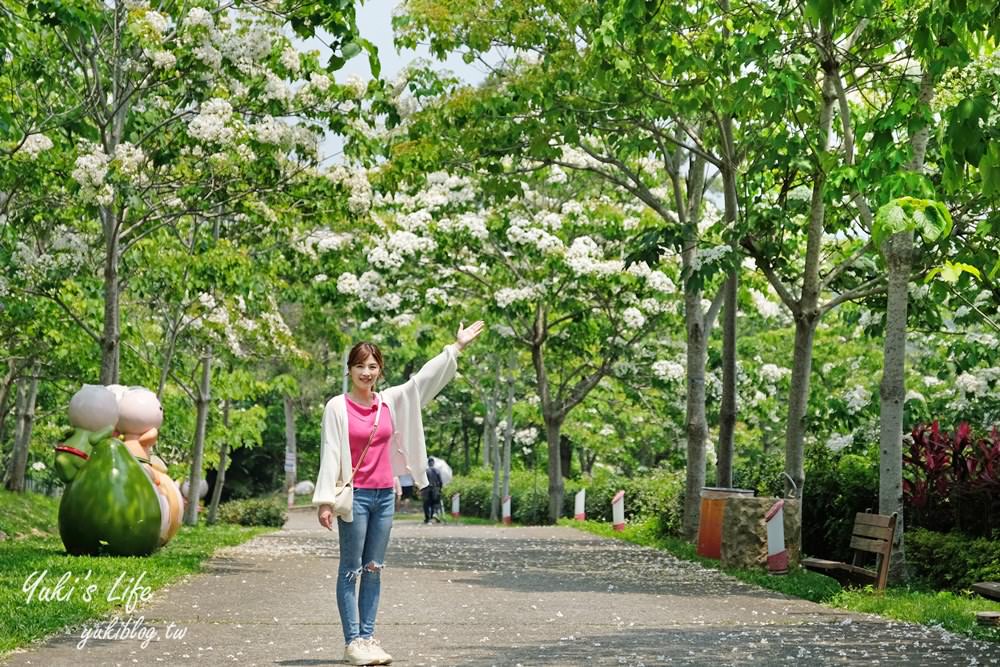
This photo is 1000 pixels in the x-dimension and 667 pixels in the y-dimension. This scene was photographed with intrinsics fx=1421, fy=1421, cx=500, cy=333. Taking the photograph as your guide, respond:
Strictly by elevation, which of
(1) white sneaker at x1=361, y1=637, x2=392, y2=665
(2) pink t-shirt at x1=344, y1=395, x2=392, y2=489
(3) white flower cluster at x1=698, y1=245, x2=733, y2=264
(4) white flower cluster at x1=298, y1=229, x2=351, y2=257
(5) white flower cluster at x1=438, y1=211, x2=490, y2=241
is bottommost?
(1) white sneaker at x1=361, y1=637, x2=392, y2=665

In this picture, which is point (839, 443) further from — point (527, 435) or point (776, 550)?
point (527, 435)

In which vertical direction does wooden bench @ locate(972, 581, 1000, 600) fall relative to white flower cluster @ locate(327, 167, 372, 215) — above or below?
below

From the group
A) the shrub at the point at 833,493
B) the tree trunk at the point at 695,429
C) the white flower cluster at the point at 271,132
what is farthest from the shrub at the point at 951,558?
the white flower cluster at the point at 271,132

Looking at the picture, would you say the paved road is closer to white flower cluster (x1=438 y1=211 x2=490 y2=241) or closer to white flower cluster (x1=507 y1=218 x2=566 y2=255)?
white flower cluster (x1=507 y1=218 x2=566 y2=255)

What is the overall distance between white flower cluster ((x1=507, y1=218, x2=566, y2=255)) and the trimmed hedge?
5.10 meters

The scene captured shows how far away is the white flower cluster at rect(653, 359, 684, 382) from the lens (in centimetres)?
2991

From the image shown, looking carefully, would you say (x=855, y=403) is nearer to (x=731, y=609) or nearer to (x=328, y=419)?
(x=731, y=609)

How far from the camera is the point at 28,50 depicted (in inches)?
645

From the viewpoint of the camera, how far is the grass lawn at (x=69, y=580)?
30.7ft

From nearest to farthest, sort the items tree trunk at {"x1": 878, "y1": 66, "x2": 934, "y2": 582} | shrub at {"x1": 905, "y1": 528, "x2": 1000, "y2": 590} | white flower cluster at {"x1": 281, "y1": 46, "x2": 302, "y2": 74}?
shrub at {"x1": 905, "y1": 528, "x2": 1000, "y2": 590} → tree trunk at {"x1": 878, "y1": 66, "x2": 934, "y2": 582} → white flower cluster at {"x1": 281, "y1": 46, "x2": 302, "y2": 74}

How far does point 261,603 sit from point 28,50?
7957mm

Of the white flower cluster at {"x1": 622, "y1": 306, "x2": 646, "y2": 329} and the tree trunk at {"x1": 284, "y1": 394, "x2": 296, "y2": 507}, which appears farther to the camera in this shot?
the tree trunk at {"x1": 284, "y1": 394, "x2": 296, "y2": 507}

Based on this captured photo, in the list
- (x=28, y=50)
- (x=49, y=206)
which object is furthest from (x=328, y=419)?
(x=49, y=206)

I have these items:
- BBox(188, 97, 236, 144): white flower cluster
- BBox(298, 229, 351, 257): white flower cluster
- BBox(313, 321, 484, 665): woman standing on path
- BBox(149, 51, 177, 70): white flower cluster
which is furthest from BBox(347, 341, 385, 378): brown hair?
BBox(298, 229, 351, 257): white flower cluster
